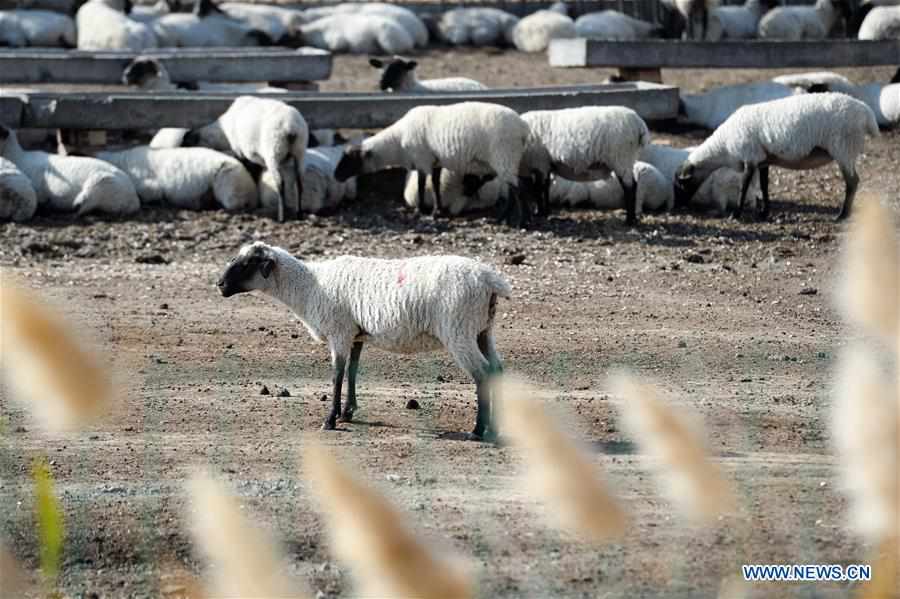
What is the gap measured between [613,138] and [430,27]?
1635 centimetres

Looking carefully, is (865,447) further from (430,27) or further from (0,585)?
(430,27)

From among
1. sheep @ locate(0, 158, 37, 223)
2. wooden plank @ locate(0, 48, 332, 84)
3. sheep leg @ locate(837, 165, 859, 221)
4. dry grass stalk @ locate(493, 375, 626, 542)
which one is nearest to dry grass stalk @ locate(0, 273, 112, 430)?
dry grass stalk @ locate(493, 375, 626, 542)

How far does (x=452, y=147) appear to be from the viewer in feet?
51.1

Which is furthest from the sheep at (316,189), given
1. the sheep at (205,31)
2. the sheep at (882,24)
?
the sheep at (882,24)

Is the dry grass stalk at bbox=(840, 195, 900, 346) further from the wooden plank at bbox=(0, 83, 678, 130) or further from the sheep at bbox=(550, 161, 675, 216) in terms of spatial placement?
the wooden plank at bbox=(0, 83, 678, 130)

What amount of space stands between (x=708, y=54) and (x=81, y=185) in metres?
9.39

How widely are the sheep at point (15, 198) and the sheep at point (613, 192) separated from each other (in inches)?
213

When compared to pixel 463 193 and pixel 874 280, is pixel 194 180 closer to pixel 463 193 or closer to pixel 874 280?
pixel 463 193

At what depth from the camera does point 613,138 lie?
15.2 metres

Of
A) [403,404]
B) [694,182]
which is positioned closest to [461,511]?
[403,404]

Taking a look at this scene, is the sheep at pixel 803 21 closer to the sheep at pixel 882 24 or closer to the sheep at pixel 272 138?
the sheep at pixel 882 24

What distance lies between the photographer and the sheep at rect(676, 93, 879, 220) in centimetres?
1527

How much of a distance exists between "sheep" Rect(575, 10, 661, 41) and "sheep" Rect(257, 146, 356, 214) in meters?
14.1

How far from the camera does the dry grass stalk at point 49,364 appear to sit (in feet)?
7.31
